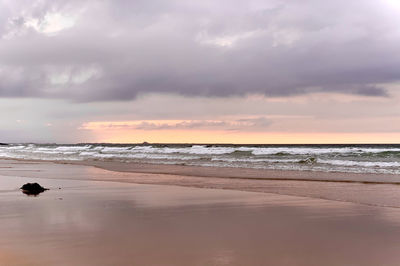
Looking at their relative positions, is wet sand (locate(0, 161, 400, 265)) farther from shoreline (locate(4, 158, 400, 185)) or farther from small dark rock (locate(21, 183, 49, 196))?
shoreline (locate(4, 158, 400, 185))

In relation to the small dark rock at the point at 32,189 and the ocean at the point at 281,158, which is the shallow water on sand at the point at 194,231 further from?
the ocean at the point at 281,158

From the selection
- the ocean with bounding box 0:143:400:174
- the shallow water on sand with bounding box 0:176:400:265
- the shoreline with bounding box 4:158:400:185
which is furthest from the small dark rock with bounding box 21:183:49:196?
the ocean with bounding box 0:143:400:174

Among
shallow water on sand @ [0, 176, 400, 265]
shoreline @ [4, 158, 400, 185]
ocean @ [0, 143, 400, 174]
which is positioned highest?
ocean @ [0, 143, 400, 174]

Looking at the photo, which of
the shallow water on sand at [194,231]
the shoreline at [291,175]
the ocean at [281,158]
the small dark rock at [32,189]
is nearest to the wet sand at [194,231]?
the shallow water on sand at [194,231]

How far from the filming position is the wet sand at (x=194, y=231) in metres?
5.27

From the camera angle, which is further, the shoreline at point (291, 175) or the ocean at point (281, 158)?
the ocean at point (281, 158)

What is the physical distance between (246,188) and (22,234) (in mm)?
8377

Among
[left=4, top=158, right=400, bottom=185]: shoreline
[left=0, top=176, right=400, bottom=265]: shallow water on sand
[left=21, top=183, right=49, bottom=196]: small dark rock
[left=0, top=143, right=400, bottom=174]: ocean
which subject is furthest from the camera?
[left=0, top=143, right=400, bottom=174]: ocean

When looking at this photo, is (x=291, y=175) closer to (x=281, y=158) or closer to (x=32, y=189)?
(x=32, y=189)

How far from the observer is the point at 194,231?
22.2ft

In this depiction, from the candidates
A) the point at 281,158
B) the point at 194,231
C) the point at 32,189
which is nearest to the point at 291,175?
the point at 32,189

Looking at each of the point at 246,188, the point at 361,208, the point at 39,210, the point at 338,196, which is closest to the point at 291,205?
the point at 361,208

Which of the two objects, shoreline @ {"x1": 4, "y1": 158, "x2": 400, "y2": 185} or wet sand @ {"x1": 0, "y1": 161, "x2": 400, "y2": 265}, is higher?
shoreline @ {"x1": 4, "y1": 158, "x2": 400, "y2": 185}

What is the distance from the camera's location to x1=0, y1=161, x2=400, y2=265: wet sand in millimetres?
5273
